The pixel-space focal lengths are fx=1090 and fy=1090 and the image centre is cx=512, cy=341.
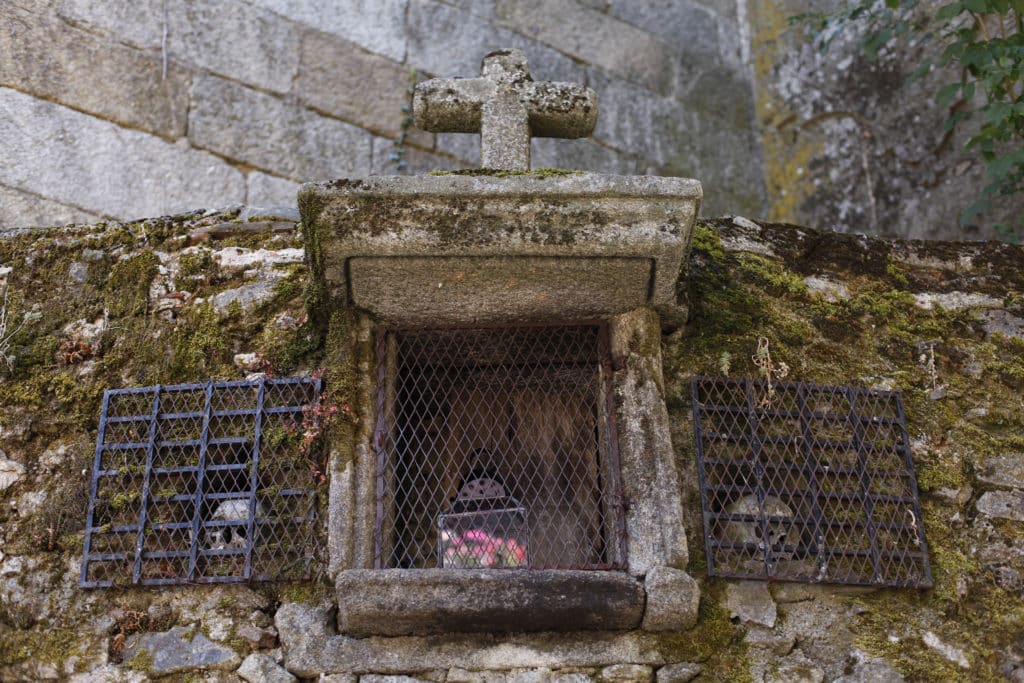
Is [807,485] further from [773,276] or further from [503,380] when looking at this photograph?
[503,380]

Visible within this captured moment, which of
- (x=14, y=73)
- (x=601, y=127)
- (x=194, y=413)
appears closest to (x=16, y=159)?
(x=14, y=73)

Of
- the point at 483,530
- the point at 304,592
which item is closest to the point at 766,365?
the point at 483,530

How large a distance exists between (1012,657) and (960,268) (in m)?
1.20

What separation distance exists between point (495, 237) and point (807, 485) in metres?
1.06

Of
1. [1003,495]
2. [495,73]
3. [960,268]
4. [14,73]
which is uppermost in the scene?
[14,73]

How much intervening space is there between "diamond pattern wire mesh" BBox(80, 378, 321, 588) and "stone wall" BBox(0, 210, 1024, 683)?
0.06 metres

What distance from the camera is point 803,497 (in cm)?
A: 287

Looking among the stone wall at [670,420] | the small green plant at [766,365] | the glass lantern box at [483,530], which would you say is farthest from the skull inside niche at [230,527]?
the small green plant at [766,365]

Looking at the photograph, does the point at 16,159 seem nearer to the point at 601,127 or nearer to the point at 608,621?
the point at 601,127

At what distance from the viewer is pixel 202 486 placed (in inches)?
111

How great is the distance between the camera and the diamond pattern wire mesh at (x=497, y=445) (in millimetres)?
3039

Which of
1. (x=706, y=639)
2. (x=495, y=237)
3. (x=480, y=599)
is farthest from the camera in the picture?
(x=495, y=237)

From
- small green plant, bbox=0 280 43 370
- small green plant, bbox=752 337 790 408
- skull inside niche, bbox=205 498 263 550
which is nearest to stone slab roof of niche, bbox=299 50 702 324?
small green plant, bbox=752 337 790 408

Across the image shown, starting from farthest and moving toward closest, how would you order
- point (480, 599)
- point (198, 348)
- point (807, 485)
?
point (198, 348) → point (807, 485) → point (480, 599)
